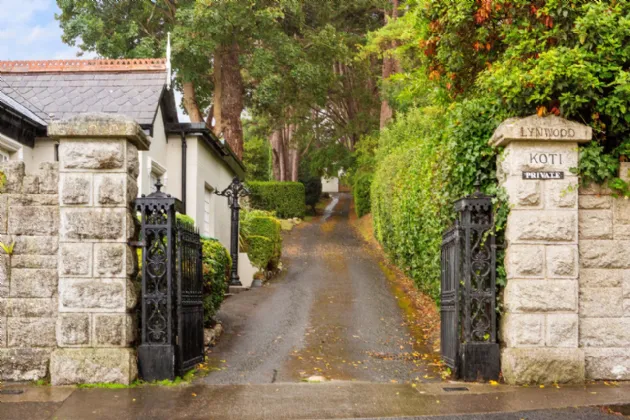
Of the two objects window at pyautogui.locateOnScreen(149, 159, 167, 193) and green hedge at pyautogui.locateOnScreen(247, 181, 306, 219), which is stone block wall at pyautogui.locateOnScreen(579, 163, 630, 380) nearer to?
window at pyautogui.locateOnScreen(149, 159, 167, 193)

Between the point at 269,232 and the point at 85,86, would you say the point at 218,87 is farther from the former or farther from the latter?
the point at 85,86

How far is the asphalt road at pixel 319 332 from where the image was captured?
858 centimetres

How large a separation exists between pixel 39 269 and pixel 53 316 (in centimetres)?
54

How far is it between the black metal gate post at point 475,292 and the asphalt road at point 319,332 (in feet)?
2.16

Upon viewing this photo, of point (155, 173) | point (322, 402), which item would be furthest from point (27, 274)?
point (155, 173)

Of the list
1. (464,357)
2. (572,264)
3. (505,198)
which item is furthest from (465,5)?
(464,357)

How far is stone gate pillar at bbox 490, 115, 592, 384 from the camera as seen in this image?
7.47 metres

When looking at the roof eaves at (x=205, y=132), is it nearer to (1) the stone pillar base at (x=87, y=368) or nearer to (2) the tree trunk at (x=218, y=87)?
(1) the stone pillar base at (x=87, y=368)

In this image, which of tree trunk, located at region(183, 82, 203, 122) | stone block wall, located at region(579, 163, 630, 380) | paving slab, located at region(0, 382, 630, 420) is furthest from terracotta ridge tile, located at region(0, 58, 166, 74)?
tree trunk, located at region(183, 82, 203, 122)

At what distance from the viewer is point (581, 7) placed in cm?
772

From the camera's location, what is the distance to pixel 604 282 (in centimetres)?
761

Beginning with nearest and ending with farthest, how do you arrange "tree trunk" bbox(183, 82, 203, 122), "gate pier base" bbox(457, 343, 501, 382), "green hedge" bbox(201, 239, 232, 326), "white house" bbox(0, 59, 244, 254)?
"gate pier base" bbox(457, 343, 501, 382), "green hedge" bbox(201, 239, 232, 326), "white house" bbox(0, 59, 244, 254), "tree trunk" bbox(183, 82, 203, 122)

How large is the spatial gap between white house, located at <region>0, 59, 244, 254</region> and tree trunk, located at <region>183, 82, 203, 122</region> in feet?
40.8

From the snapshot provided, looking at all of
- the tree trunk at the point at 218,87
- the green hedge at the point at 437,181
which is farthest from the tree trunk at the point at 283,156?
the green hedge at the point at 437,181
